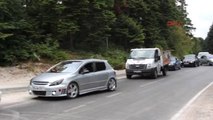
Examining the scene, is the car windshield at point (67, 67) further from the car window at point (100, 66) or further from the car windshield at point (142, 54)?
the car windshield at point (142, 54)

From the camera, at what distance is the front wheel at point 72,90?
651 inches

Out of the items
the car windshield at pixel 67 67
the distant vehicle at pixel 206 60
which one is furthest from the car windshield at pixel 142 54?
the distant vehicle at pixel 206 60

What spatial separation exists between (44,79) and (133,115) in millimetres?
4949

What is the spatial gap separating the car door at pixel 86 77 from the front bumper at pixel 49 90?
989 millimetres

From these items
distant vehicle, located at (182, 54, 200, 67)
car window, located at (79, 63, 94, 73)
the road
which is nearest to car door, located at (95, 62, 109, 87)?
car window, located at (79, 63, 94, 73)

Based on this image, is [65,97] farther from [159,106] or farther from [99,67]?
[159,106]

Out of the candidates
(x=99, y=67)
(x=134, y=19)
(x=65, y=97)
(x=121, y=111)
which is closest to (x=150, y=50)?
(x=99, y=67)

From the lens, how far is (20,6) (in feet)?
101

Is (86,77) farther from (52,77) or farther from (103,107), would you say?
(103,107)

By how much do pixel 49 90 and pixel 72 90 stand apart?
1109mm

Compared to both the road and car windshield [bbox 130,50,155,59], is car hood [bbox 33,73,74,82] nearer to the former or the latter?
the road

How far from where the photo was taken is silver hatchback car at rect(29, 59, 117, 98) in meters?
16.1

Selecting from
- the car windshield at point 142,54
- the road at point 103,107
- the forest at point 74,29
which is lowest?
the road at point 103,107

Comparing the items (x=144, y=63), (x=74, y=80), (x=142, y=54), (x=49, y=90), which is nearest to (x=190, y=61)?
(x=142, y=54)
